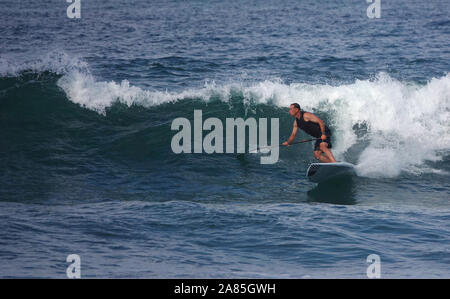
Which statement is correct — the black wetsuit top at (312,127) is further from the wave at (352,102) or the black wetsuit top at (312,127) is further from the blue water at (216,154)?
the wave at (352,102)

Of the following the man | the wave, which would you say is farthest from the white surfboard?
the wave

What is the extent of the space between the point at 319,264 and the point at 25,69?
1215 centimetres

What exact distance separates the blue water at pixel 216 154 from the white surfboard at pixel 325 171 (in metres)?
0.22

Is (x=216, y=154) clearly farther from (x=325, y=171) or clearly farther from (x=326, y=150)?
(x=325, y=171)

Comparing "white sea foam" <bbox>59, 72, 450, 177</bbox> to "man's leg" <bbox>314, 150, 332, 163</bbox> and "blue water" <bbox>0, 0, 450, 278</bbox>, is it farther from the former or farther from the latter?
"man's leg" <bbox>314, 150, 332, 163</bbox>

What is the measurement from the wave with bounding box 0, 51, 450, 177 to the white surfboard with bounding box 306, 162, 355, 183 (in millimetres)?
1601

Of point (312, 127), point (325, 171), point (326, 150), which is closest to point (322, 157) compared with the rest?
point (326, 150)

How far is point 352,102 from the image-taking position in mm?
14758

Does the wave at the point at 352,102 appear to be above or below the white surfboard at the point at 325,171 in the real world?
above

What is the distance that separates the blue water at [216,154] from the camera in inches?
289

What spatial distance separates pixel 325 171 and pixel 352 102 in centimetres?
454

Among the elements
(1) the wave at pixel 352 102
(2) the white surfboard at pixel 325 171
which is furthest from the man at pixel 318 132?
(1) the wave at pixel 352 102

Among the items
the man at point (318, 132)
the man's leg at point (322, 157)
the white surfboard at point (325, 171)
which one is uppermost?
the man at point (318, 132)

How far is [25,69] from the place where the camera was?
1631 cm
